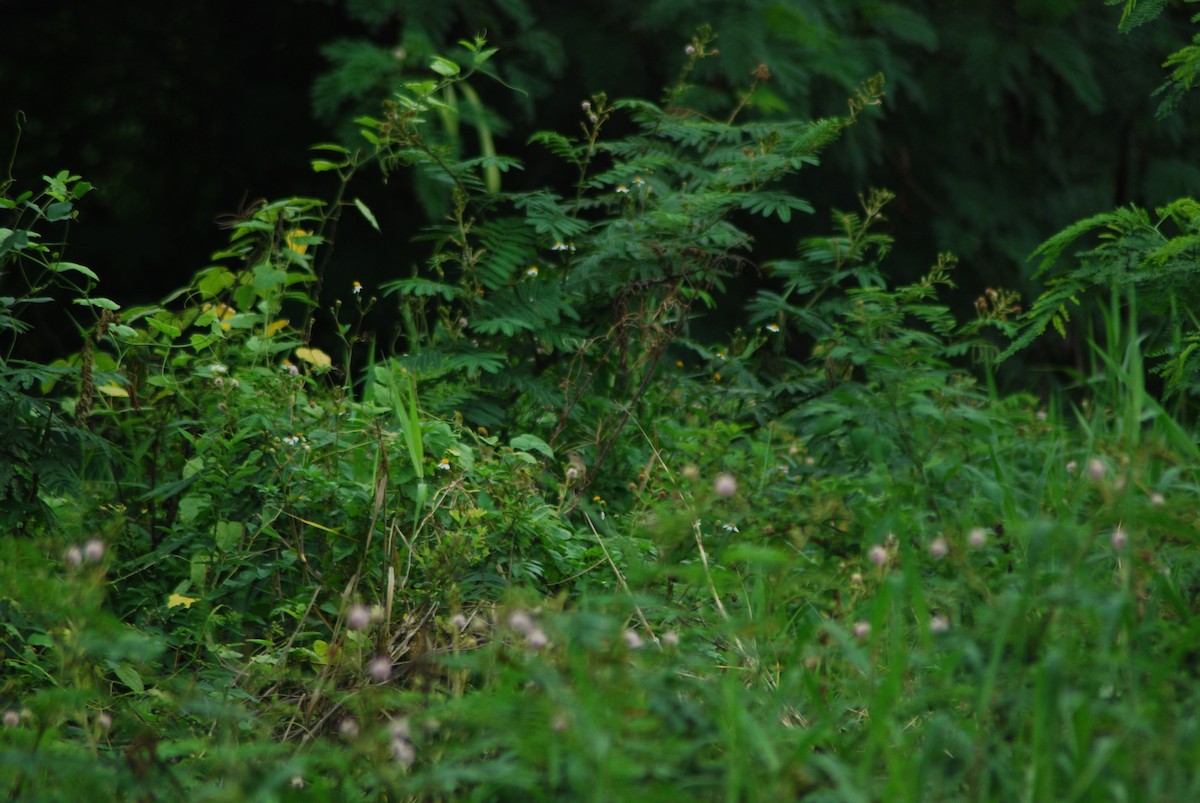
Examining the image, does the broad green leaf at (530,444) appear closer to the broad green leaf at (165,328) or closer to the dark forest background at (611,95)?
the broad green leaf at (165,328)

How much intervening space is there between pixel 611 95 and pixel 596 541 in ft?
9.71

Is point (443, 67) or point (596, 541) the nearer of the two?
point (596, 541)

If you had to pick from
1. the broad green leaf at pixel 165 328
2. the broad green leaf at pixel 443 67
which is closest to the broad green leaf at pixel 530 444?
the broad green leaf at pixel 165 328

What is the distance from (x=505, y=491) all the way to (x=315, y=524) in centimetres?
39

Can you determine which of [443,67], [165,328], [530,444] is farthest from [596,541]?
[443,67]

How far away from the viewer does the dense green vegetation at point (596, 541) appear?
159 cm

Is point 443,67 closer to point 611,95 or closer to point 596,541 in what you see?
point 596,541

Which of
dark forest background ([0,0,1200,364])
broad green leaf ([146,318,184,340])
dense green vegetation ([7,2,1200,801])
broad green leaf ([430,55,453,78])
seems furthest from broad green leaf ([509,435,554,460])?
dark forest background ([0,0,1200,364])

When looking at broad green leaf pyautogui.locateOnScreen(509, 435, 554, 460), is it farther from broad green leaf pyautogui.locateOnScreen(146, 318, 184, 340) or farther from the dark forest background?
the dark forest background

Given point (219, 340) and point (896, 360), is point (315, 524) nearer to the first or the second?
point (219, 340)

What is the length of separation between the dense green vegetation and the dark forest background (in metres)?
1.48

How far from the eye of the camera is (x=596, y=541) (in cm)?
269

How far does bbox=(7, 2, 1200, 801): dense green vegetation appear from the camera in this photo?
1.59 metres

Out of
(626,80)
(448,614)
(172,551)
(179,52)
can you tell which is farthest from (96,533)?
(179,52)
